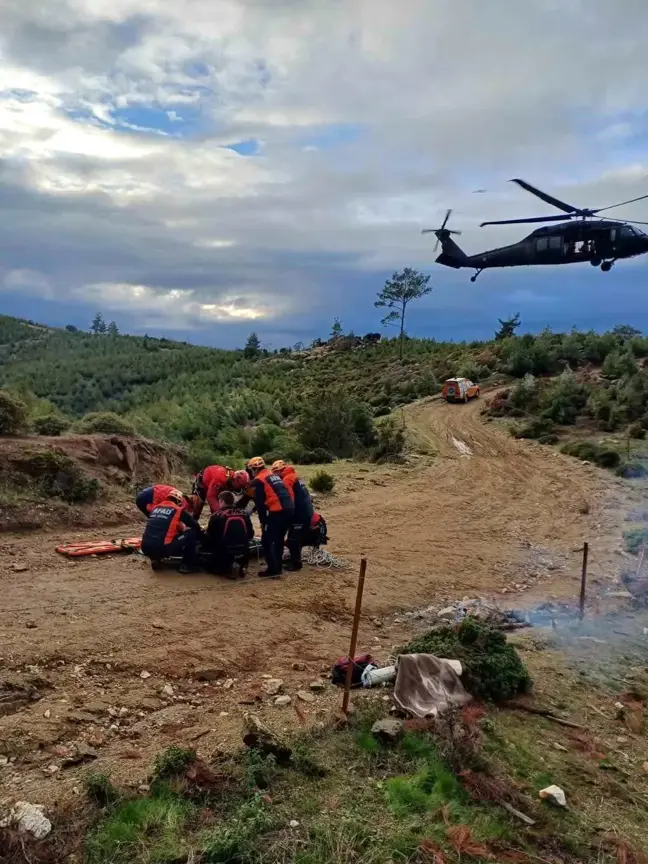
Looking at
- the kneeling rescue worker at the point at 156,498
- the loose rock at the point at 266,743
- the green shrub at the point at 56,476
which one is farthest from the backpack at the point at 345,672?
the green shrub at the point at 56,476

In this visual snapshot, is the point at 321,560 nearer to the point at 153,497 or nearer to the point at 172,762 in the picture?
the point at 153,497

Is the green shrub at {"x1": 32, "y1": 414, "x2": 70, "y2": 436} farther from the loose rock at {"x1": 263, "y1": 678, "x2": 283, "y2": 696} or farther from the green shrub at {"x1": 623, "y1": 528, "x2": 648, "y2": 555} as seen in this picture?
the green shrub at {"x1": 623, "y1": 528, "x2": 648, "y2": 555}

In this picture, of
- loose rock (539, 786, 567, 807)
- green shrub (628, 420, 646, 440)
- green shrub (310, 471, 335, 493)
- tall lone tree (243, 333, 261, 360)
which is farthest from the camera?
tall lone tree (243, 333, 261, 360)

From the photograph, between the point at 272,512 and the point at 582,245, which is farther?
the point at 582,245

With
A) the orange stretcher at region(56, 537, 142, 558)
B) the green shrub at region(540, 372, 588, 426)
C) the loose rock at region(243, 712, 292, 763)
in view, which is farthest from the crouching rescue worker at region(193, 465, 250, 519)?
the green shrub at region(540, 372, 588, 426)

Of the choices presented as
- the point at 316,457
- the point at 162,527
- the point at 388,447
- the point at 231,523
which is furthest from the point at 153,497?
the point at 388,447

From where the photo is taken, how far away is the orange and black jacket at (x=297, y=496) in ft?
32.9

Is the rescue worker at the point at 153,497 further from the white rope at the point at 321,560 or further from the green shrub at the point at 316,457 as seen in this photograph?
the green shrub at the point at 316,457

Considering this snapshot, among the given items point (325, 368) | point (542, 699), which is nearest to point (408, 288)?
point (325, 368)

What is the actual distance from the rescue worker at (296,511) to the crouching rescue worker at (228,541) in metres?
0.71

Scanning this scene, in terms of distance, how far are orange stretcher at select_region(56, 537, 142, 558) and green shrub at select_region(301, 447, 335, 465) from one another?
1019 centimetres

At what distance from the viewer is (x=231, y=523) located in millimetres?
9523

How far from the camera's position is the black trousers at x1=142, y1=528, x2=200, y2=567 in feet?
30.9

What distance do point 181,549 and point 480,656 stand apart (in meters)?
4.24
